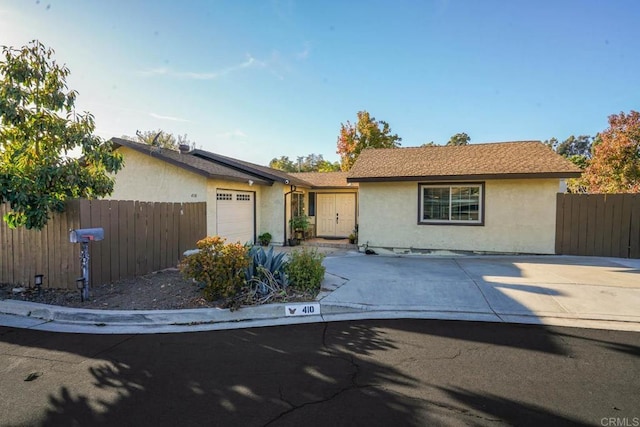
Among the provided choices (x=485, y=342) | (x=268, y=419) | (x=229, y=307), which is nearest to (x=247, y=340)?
(x=229, y=307)

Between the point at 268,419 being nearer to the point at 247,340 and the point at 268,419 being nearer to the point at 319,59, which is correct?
→ the point at 247,340

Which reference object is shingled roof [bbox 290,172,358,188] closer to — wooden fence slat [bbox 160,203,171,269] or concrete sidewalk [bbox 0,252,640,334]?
concrete sidewalk [bbox 0,252,640,334]

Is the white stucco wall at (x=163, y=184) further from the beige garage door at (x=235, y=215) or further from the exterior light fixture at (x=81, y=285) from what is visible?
the exterior light fixture at (x=81, y=285)

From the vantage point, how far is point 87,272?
20.3 ft

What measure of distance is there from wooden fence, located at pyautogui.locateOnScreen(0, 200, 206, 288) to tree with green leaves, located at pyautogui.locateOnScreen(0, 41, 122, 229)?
0.50m

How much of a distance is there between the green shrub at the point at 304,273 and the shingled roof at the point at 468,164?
5868mm

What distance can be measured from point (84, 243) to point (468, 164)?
11.7m

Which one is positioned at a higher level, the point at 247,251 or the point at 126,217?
the point at 126,217

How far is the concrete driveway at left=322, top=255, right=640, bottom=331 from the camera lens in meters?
5.54

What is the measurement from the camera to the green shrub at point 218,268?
5.75 meters

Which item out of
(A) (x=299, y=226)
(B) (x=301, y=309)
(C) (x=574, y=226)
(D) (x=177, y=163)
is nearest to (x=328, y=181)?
(A) (x=299, y=226)

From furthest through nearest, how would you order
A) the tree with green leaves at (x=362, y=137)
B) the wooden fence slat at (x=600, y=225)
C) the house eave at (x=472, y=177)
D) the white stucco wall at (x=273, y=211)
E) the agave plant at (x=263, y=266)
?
the tree with green leaves at (x=362, y=137)
the white stucco wall at (x=273, y=211)
the wooden fence slat at (x=600, y=225)
the house eave at (x=472, y=177)
the agave plant at (x=263, y=266)

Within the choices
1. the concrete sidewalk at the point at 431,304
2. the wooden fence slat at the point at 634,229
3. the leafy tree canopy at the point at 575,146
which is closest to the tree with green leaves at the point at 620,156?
the wooden fence slat at the point at 634,229

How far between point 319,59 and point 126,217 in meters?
9.00
